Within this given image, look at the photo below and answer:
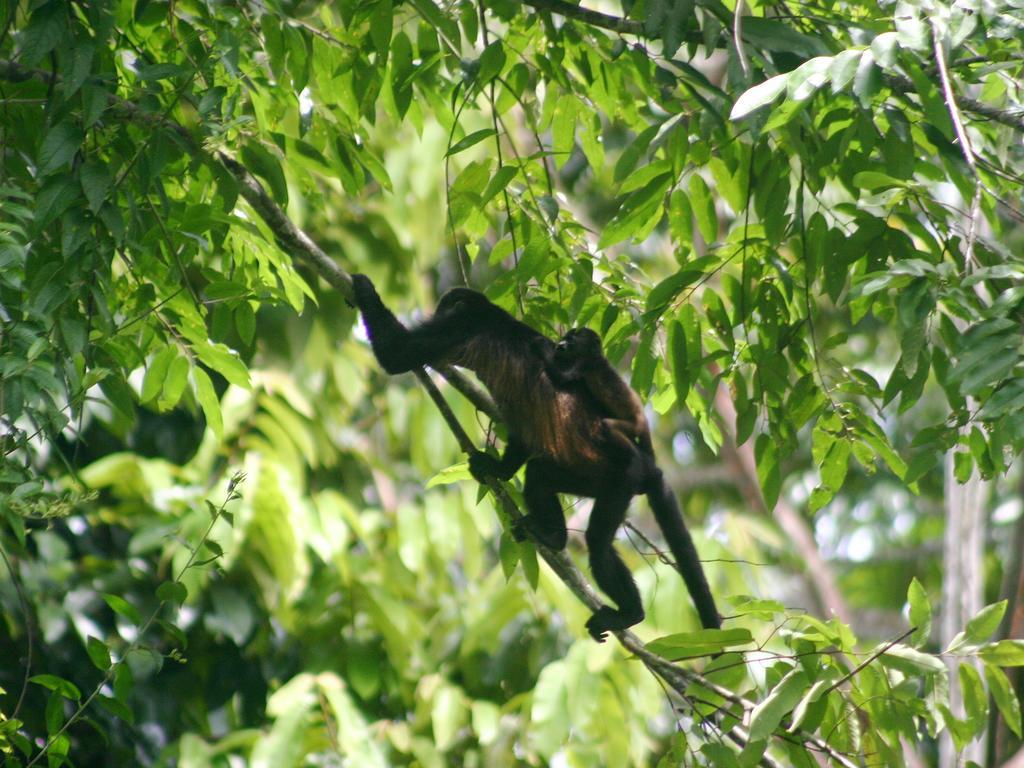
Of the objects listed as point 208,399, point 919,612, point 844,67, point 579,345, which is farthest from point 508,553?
point 844,67

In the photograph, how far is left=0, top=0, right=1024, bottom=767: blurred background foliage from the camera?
2719mm

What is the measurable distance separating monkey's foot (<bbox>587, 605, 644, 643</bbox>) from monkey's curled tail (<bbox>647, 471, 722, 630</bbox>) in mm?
267

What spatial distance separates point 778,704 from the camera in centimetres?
277

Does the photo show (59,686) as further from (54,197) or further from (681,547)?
(681,547)

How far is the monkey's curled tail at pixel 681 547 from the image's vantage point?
4.22 m

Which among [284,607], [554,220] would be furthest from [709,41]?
[284,607]

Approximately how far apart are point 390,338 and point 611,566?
3.92 ft

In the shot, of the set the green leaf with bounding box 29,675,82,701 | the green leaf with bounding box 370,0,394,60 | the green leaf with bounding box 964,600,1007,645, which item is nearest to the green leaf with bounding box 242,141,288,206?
the green leaf with bounding box 370,0,394,60

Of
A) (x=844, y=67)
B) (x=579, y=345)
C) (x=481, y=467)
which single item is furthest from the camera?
(x=579, y=345)

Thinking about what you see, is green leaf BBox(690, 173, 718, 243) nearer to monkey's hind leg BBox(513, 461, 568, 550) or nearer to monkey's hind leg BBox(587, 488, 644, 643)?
monkey's hind leg BBox(587, 488, 644, 643)

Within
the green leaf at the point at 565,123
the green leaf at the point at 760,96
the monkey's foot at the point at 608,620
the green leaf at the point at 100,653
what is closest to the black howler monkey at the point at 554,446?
the monkey's foot at the point at 608,620

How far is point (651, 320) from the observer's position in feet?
10.4

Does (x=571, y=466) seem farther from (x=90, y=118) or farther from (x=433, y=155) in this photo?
(x=433, y=155)

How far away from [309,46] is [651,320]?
1.45 m
